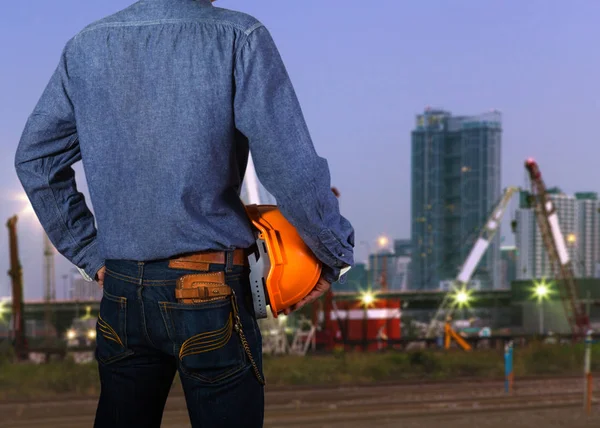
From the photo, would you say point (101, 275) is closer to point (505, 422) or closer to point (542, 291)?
point (505, 422)

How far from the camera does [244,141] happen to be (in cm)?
247

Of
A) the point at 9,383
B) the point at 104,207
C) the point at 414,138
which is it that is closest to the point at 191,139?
the point at 104,207

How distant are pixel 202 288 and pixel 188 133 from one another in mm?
390

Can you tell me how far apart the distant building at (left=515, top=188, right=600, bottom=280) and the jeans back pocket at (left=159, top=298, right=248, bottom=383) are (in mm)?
120023

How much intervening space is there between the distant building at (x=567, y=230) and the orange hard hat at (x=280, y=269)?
120m

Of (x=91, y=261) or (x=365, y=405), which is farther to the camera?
(x=365, y=405)

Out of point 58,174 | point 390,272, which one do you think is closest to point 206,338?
point 58,174

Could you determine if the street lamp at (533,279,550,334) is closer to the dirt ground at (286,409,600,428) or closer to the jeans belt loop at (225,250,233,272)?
the dirt ground at (286,409,600,428)

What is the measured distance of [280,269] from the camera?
96.3 inches

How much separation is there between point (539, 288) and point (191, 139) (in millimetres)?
67786

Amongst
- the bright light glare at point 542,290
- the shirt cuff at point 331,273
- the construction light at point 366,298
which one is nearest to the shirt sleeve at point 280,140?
the shirt cuff at point 331,273

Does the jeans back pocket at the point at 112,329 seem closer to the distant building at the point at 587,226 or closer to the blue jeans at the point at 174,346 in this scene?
the blue jeans at the point at 174,346

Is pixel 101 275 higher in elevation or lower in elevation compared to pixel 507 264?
higher

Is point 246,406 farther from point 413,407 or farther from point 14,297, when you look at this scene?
point 14,297
